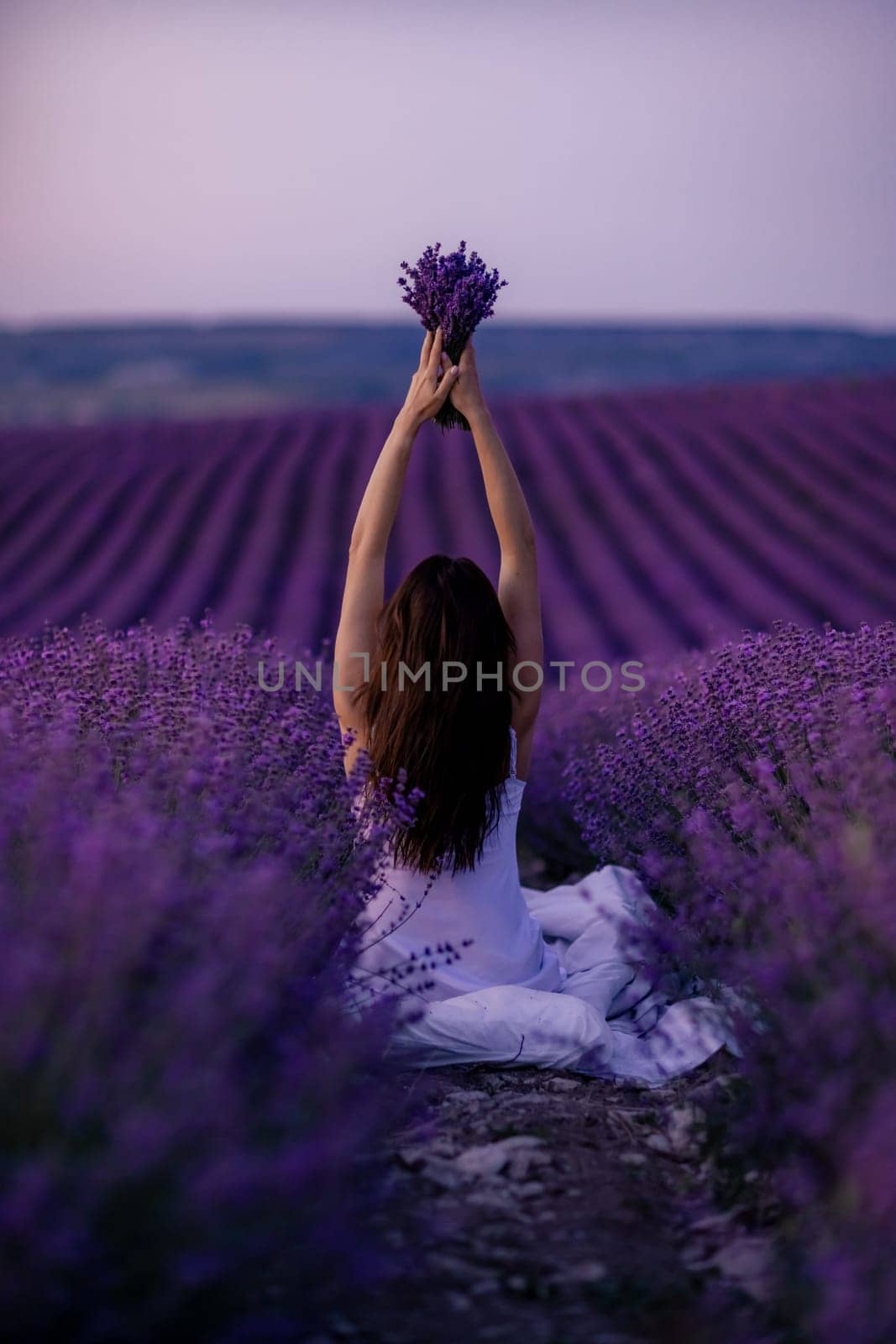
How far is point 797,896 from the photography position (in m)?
1.71

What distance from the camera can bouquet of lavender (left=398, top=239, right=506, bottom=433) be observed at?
8.87 ft

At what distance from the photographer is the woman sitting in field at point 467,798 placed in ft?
7.91

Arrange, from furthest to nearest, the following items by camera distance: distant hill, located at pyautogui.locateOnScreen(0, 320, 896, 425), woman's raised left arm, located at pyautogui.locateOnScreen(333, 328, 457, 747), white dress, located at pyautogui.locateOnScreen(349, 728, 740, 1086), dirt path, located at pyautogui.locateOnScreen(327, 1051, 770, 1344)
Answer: distant hill, located at pyautogui.locateOnScreen(0, 320, 896, 425)
woman's raised left arm, located at pyautogui.locateOnScreen(333, 328, 457, 747)
white dress, located at pyautogui.locateOnScreen(349, 728, 740, 1086)
dirt path, located at pyautogui.locateOnScreen(327, 1051, 770, 1344)

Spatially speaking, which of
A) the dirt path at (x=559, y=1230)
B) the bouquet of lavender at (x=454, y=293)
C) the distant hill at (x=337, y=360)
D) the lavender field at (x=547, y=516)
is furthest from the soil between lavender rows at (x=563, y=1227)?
the distant hill at (x=337, y=360)

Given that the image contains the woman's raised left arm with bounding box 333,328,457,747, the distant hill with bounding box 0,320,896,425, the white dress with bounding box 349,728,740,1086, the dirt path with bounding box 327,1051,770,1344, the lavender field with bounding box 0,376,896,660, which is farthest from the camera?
the distant hill with bounding box 0,320,896,425

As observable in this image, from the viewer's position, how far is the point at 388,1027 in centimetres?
171

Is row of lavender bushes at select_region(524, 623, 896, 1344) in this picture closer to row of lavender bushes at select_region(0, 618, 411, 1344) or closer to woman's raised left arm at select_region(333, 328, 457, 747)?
row of lavender bushes at select_region(0, 618, 411, 1344)

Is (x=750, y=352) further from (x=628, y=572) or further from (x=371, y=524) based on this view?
(x=371, y=524)

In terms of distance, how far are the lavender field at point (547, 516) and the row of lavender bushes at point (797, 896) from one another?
11.0 ft

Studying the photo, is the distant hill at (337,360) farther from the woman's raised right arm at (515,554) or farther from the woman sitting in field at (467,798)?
the woman sitting in field at (467,798)

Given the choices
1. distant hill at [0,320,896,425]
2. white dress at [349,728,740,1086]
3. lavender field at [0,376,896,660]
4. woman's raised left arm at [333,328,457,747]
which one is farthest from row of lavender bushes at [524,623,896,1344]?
distant hill at [0,320,896,425]

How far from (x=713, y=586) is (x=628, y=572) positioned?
0.62 metres

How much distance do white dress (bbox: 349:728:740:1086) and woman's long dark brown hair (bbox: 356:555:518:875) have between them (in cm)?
12

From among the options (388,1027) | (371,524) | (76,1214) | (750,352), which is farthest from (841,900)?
(750,352)
